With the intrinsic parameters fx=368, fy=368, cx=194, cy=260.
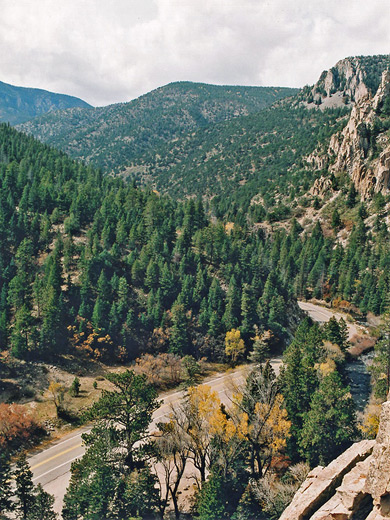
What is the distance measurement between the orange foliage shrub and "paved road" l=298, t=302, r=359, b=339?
212 feet

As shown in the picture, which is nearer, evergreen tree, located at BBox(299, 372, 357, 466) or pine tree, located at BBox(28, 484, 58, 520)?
pine tree, located at BBox(28, 484, 58, 520)

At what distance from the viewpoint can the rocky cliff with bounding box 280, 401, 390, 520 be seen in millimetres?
12547

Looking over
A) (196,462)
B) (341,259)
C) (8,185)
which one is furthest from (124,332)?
(341,259)

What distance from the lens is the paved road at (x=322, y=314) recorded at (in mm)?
86537

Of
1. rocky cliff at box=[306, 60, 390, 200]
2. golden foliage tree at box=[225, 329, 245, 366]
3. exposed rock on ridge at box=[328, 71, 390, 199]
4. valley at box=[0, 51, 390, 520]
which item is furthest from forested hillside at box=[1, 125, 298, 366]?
rocky cliff at box=[306, 60, 390, 200]

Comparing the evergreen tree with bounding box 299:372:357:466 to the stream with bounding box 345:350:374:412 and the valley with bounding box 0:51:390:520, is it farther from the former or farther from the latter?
the stream with bounding box 345:350:374:412

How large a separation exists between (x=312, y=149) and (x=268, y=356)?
14792cm

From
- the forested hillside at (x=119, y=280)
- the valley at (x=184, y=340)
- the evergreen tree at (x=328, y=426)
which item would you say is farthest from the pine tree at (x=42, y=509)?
the forested hillside at (x=119, y=280)

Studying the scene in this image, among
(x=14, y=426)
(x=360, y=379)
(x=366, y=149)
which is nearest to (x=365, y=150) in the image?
(x=366, y=149)

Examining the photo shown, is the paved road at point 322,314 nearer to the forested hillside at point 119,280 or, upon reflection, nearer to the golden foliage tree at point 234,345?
the forested hillside at point 119,280

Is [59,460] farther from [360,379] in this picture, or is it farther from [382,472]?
[360,379]

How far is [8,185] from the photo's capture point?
107 meters

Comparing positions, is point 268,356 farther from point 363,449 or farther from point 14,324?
point 363,449

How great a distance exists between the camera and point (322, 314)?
317ft
